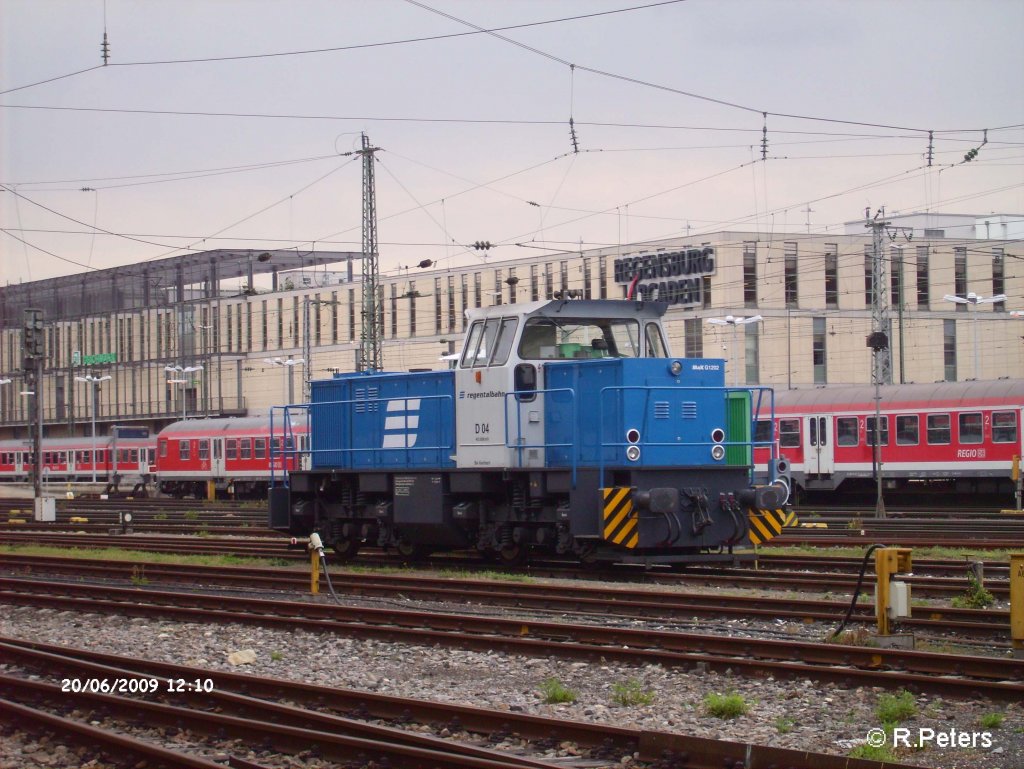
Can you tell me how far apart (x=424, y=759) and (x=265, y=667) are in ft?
14.8

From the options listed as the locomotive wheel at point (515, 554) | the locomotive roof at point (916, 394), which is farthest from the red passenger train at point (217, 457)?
the locomotive wheel at point (515, 554)

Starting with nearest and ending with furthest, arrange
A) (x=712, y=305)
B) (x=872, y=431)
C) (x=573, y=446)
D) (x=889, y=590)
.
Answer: (x=889, y=590) < (x=573, y=446) < (x=872, y=431) < (x=712, y=305)

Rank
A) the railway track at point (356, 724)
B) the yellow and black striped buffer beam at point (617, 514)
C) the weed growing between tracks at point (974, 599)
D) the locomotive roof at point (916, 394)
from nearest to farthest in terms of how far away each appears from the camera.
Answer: the railway track at point (356, 724) < the weed growing between tracks at point (974, 599) < the yellow and black striped buffer beam at point (617, 514) < the locomotive roof at point (916, 394)

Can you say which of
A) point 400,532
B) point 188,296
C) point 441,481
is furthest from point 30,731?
point 188,296

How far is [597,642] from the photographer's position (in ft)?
39.1

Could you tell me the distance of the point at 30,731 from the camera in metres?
9.26

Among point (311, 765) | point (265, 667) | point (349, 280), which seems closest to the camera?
point (311, 765)

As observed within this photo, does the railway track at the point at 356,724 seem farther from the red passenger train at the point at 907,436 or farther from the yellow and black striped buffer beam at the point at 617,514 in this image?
the red passenger train at the point at 907,436

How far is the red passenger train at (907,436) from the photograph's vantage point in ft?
111

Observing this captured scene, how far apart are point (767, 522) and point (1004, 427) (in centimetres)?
1877

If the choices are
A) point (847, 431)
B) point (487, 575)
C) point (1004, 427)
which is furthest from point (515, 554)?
point (847, 431)

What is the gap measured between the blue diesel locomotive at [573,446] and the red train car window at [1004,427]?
18048 mm

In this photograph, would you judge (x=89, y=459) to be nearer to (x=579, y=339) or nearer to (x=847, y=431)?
(x=847, y=431)

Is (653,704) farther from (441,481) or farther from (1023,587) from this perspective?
(441,481)
